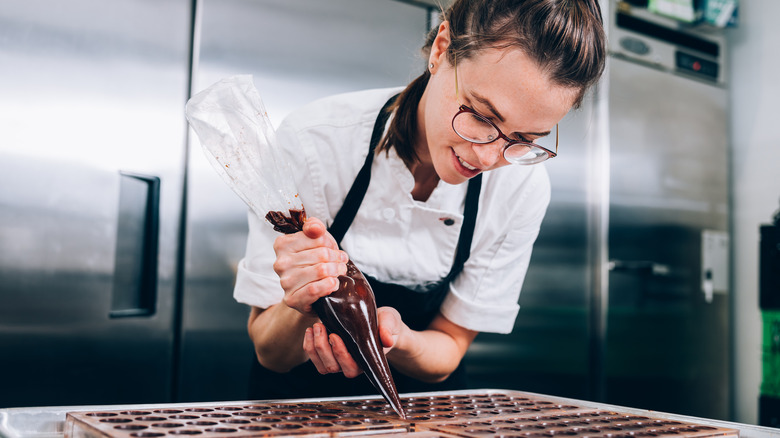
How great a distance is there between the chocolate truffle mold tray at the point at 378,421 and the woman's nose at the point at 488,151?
0.38 metres

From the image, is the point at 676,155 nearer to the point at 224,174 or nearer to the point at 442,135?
the point at 442,135

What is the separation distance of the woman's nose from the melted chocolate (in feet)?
0.89

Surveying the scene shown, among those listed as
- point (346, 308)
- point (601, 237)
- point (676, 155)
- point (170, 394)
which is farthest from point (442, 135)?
point (676, 155)

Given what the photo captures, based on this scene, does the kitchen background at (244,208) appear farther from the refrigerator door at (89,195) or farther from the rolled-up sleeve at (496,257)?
the rolled-up sleeve at (496,257)

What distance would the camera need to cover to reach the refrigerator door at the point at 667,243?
2670mm

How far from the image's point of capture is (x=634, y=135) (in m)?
2.72

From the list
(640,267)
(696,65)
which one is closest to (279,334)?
(640,267)

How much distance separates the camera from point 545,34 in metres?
0.94

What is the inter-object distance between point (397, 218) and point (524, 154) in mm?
305

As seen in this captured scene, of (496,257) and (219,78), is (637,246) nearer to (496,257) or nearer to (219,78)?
(496,257)

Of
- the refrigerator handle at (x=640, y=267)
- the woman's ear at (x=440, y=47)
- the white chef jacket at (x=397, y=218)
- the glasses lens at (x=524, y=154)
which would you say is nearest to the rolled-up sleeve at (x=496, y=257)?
the white chef jacket at (x=397, y=218)

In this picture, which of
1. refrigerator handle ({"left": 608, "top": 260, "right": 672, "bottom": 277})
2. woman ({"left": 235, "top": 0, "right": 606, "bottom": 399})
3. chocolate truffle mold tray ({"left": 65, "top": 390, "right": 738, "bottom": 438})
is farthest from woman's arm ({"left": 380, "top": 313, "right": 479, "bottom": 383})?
refrigerator handle ({"left": 608, "top": 260, "right": 672, "bottom": 277})

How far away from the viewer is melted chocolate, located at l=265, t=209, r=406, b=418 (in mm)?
896

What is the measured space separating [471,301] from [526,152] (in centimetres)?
38
